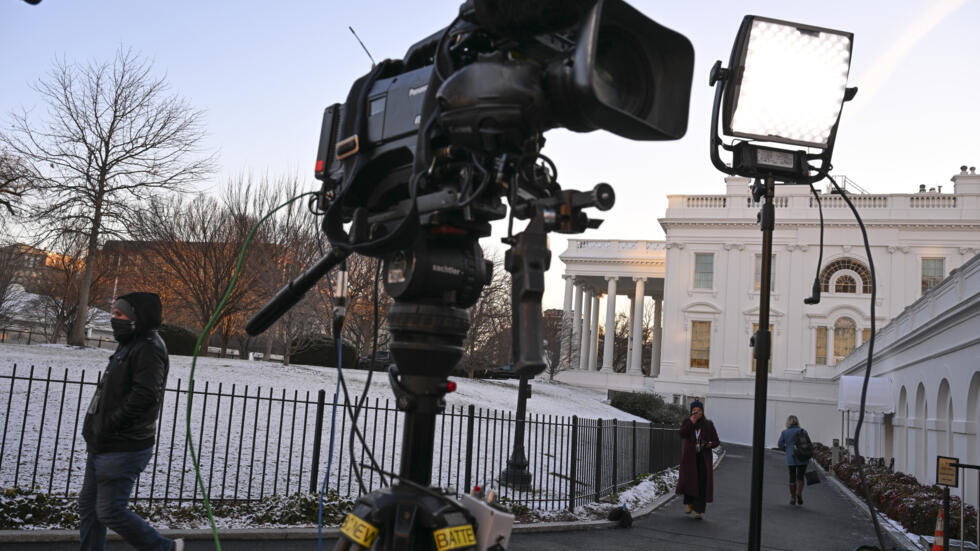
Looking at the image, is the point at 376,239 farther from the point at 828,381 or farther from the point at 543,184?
the point at 828,381

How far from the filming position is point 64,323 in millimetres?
34906

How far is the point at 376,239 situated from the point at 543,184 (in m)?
0.57

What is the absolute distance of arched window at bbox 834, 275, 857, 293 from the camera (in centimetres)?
4681

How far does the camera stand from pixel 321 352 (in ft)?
95.5

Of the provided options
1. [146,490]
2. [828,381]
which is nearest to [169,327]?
[146,490]

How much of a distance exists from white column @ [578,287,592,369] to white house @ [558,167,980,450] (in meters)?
6.55

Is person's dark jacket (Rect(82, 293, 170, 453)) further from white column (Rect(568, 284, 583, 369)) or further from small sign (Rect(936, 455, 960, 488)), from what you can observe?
white column (Rect(568, 284, 583, 369))

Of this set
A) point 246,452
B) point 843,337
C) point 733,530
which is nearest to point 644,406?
point 843,337

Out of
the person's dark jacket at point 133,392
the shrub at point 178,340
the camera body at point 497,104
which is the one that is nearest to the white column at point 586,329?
the shrub at point 178,340

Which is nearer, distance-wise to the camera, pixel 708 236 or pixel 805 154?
pixel 805 154

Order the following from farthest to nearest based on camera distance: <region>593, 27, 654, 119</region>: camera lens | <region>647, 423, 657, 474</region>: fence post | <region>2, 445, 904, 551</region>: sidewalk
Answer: <region>647, 423, 657, 474</region>: fence post, <region>2, 445, 904, 551</region>: sidewalk, <region>593, 27, 654, 119</region>: camera lens

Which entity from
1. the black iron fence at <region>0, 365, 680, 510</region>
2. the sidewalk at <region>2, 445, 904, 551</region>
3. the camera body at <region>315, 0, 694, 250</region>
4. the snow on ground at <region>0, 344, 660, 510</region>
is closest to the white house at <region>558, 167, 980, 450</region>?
the sidewalk at <region>2, 445, 904, 551</region>

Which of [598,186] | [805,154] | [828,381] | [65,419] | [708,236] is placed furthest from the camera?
[708,236]

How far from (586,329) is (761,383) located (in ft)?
193
